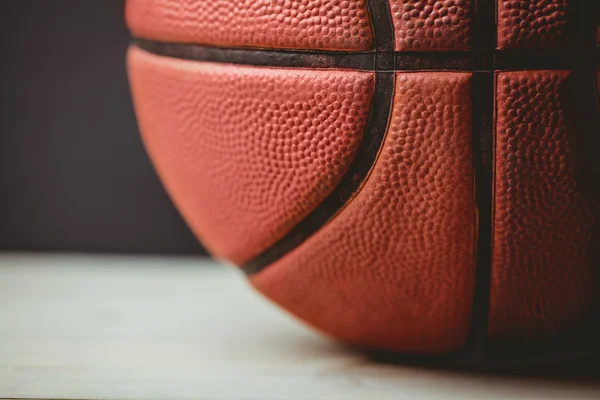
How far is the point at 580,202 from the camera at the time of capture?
0.85 m


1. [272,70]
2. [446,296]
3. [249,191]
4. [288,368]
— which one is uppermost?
[272,70]

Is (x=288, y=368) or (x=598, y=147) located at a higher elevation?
(x=598, y=147)

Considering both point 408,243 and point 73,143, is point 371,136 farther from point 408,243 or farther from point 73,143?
point 73,143

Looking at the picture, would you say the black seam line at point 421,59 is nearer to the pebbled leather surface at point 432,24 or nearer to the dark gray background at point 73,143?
the pebbled leather surface at point 432,24

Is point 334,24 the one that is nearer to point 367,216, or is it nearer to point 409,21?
point 409,21

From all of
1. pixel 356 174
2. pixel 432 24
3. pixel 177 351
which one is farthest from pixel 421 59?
pixel 177 351

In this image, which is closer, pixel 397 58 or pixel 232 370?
pixel 397 58

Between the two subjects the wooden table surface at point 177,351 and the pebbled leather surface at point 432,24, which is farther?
the wooden table surface at point 177,351

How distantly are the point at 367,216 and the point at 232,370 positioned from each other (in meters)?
0.30

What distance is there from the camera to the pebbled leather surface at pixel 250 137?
870 mm

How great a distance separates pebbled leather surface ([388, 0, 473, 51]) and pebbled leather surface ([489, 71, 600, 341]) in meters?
0.06

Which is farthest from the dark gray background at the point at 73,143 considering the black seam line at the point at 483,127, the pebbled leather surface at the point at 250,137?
the black seam line at the point at 483,127

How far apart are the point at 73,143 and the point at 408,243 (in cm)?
106

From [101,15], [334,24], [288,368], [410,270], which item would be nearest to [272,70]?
[334,24]
